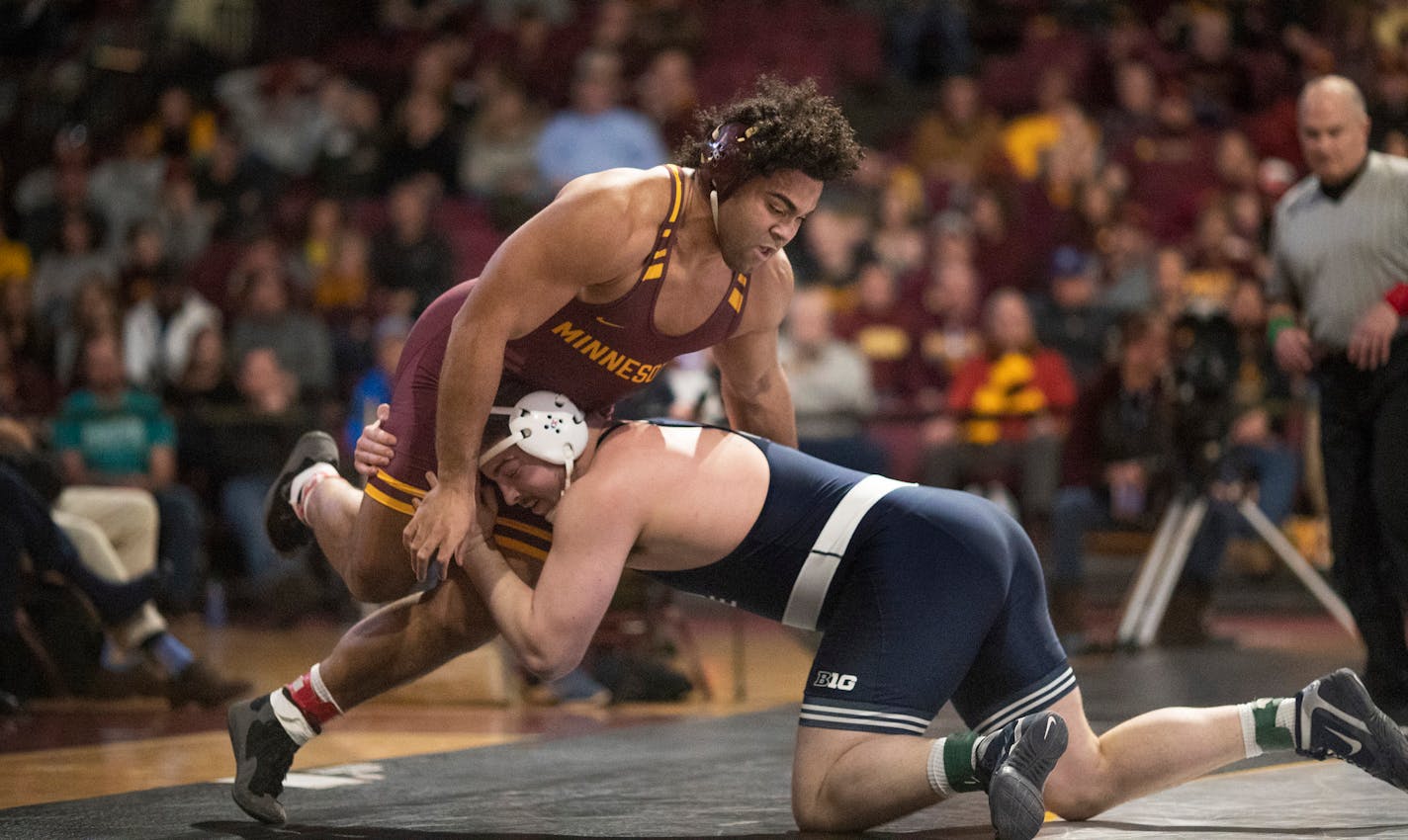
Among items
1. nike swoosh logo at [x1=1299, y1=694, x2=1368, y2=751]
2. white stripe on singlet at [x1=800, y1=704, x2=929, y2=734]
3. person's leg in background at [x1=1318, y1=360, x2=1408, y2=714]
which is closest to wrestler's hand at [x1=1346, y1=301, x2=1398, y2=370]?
person's leg in background at [x1=1318, y1=360, x2=1408, y2=714]

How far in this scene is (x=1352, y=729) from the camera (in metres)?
2.90

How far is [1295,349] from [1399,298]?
289 millimetres

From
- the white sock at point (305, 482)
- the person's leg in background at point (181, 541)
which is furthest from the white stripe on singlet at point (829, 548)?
the person's leg in background at point (181, 541)

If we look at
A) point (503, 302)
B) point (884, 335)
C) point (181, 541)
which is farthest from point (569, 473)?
point (884, 335)

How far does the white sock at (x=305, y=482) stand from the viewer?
12.5 ft

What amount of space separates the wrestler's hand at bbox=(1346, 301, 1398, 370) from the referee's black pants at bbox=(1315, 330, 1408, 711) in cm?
7

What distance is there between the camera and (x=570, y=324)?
3.25 meters

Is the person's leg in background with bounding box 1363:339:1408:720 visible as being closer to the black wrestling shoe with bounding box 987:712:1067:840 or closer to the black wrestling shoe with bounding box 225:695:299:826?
the black wrestling shoe with bounding box 987:712:1067:840

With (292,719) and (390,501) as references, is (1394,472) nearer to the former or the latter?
(390,501)

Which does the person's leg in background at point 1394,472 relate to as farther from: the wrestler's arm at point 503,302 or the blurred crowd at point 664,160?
the wrestler's arm at point 503,302

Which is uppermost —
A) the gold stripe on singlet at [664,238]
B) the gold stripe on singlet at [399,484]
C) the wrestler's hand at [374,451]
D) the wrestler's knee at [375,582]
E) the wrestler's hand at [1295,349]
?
the gold stripe on singlet at [664,238]

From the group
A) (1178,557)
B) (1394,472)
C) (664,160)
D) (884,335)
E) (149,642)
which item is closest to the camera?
(1394,472)

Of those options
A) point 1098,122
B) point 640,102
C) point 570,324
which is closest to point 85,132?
point 640,102

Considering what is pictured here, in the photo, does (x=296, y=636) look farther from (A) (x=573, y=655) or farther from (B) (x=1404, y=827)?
(B) (x=1404, y=827)
